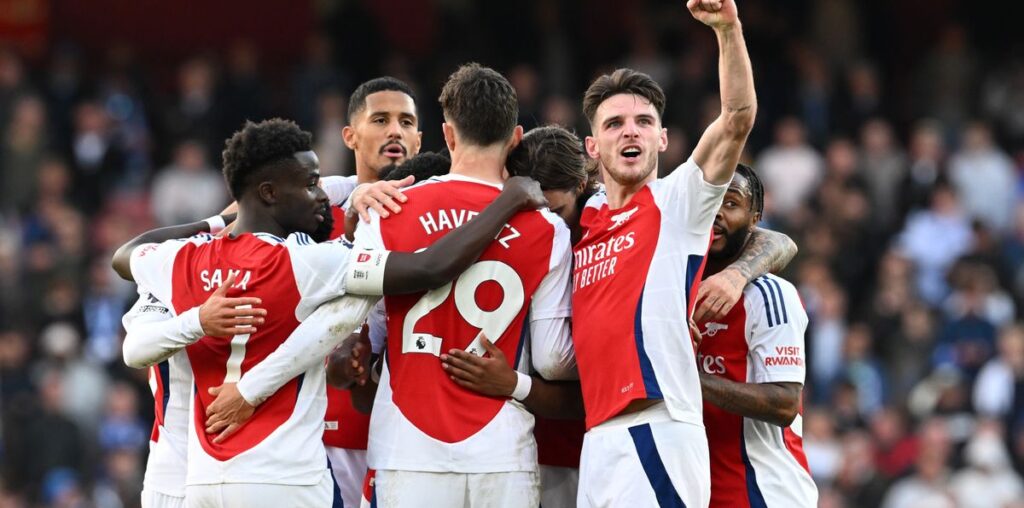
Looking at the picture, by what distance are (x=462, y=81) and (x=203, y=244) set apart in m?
1.41

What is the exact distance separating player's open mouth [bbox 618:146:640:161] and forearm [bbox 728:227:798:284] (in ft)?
2.47

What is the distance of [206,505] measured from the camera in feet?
23.3

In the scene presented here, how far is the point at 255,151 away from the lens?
24.3 ft

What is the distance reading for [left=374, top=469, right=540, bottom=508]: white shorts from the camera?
7.01m

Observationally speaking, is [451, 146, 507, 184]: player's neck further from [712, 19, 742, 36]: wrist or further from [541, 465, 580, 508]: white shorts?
[541, 465, 580, 508]: white shorts

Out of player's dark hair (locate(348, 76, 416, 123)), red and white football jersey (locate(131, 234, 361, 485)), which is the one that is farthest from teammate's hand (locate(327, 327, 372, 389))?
player's dark hair (locate(348, 76, 416, 123))

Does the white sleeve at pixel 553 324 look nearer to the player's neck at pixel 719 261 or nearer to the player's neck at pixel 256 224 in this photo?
the player's neck at pixel 719 261

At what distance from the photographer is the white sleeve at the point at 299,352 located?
23.1ft

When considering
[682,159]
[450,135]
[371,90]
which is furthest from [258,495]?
[682,159]

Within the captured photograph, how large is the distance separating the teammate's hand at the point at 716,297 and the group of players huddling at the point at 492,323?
11mm

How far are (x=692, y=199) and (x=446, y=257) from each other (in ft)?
3.62

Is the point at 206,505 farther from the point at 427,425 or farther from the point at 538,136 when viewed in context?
the point at 538,136

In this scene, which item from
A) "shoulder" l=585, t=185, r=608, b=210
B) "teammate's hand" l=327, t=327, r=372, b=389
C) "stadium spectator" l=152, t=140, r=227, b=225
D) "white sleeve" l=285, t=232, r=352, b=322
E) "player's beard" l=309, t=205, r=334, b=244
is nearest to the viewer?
"white sleeve" l=285, t=232, r=352, b=322

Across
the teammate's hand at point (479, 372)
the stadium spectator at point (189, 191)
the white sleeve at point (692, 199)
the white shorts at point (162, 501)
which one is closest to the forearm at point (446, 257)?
the teammate's hand at point (479, 372)
